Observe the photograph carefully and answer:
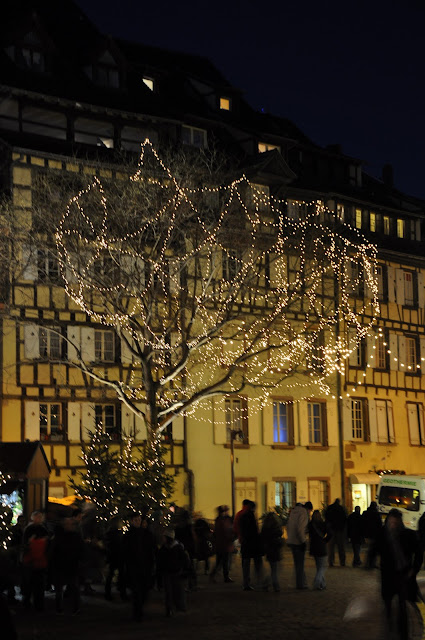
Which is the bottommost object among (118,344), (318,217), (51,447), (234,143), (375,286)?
(51,447)

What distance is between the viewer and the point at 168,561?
50.6 feet

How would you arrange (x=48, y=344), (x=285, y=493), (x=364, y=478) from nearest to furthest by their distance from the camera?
(x=48, y=344)
(x=285, y=493)
(x=364, y=478)

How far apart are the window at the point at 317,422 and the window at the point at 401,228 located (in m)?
8.99

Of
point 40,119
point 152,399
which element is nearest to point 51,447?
point 152,399

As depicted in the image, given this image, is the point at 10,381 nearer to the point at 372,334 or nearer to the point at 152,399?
the point at 152,399

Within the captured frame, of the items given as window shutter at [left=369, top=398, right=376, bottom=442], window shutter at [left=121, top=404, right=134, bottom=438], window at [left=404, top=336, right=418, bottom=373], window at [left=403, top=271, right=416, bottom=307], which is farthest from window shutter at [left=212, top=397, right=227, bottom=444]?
window at [left=403, top=271, right=416, bottom=307]

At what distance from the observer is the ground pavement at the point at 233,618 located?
539 inches

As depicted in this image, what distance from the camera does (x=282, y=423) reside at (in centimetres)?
3850

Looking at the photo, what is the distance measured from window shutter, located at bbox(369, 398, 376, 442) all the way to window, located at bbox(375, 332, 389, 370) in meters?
1.57

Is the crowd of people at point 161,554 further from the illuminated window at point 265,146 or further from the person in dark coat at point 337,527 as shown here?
the illuminated window at point 265,146

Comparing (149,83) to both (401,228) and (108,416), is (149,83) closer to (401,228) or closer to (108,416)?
(401,228)

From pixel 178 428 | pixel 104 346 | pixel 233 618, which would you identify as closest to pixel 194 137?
pixel 104 346

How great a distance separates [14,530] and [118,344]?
49.1ft

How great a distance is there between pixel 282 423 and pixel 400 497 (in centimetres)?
850
